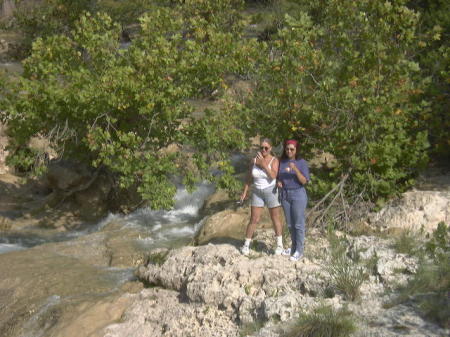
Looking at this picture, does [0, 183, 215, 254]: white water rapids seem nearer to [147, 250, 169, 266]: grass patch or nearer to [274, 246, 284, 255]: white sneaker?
[147, 250, 169, 266]: grass patch

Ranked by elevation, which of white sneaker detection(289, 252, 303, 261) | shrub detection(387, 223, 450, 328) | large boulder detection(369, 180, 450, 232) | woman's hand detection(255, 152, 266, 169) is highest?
woman's hand detection(255, 152, 266, 169)

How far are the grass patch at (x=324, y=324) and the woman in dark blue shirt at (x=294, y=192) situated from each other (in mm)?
1284

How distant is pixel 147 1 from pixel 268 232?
534 inches

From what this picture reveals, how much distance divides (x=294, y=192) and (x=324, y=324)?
1.90 metres

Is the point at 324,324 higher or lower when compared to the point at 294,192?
lower

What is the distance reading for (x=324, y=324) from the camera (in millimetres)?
5070

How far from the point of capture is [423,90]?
9320 mm

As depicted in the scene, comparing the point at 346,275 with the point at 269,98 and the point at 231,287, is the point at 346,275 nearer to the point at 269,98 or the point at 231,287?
the point at 231,287

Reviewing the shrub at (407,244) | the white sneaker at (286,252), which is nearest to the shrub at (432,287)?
the shrub at (407,244)

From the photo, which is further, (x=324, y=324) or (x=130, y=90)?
(x=130, y=90)

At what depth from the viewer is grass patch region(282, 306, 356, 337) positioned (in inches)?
197

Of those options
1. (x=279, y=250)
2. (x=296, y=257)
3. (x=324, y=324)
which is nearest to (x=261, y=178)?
(x=279, y=250)

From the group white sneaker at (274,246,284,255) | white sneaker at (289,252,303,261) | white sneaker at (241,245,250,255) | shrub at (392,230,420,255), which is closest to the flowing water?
white sneaker at (241,245,250,255)

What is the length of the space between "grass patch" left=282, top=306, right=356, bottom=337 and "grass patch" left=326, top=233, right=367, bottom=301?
36 centimetres
